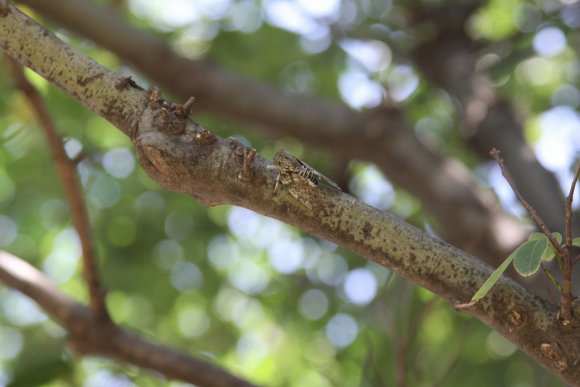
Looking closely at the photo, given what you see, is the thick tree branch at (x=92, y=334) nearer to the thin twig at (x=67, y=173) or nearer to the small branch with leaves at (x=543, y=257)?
the thin twig at (x=67, y=173)

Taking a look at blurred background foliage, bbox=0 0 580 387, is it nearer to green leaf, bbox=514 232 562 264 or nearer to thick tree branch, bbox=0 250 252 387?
thick tree branch, bbox=0 250 252 387

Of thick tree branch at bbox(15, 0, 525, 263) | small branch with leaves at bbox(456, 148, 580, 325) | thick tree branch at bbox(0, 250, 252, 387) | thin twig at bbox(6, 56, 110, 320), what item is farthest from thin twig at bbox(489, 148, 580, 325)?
thick tree branch at bbox(15, 0, 525, 263)

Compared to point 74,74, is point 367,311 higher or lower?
higher

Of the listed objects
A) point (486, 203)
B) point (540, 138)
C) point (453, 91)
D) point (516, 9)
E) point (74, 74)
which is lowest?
point (74, 74)

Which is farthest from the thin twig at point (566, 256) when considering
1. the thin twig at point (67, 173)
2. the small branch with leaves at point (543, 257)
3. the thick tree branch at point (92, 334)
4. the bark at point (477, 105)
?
the bark at point (477, 105)

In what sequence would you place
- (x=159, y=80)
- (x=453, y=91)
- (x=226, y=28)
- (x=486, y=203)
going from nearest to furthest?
(x=486, y=203) → (x=159, y=80) → (x=453, y=91) → (x=226, y=28)

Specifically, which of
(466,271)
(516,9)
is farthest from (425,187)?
(466,271)

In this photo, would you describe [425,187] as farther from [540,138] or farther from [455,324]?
[540,138]
